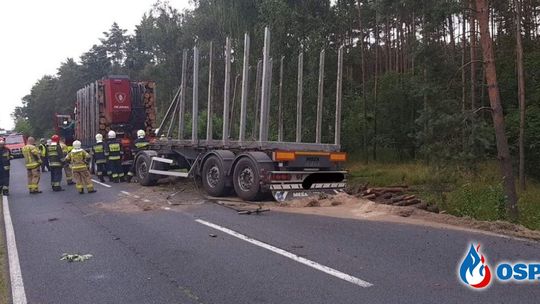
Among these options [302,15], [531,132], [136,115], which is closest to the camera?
[531,132]

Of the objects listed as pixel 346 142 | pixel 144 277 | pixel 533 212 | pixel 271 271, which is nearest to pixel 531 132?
pixel 533 212

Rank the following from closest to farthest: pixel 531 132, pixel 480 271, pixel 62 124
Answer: pixel 480 271 < pixel 531 132 < pixel 62 124

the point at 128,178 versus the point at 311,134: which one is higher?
the point at 311,134

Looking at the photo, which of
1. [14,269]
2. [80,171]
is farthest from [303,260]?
[80,171]

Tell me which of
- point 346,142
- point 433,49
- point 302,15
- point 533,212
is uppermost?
point 302,15

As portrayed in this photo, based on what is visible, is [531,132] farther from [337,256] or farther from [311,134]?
[337,256]

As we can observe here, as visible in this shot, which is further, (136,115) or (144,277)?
(136,115)

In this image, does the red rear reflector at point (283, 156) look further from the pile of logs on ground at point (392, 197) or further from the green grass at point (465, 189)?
the green grass at point (465, 189)

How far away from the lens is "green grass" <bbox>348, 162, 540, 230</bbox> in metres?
9.08

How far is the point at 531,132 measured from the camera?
13570mm

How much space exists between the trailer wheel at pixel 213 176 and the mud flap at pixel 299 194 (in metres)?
1.44

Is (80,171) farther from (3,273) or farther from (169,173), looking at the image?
(3,273)

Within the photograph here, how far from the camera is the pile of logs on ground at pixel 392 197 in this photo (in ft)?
30.6

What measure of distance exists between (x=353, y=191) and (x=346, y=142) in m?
10.1
